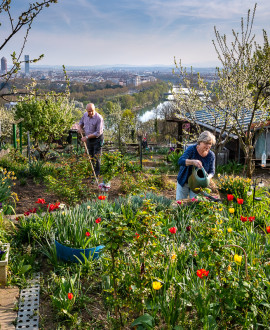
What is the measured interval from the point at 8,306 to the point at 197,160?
2.47 m

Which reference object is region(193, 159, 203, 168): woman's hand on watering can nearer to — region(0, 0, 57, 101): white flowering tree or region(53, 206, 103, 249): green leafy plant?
region(53, 206, 103, 249): green leafy plant

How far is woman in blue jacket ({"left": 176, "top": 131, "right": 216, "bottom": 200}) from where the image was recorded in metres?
4.01

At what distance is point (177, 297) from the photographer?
233 cm

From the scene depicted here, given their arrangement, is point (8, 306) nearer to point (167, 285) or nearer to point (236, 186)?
point (167, 285)

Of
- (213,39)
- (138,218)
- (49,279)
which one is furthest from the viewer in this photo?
(213,39)

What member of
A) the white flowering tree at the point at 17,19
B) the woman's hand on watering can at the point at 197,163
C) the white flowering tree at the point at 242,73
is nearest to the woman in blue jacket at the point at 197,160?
the woman's hand on watering can at the point at 197,163

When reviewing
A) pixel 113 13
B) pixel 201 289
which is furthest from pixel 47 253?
pixel 113 13

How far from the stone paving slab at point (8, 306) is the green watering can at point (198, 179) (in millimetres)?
2244

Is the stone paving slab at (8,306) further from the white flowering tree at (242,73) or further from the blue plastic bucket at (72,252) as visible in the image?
the white flowering tree at (242,73)

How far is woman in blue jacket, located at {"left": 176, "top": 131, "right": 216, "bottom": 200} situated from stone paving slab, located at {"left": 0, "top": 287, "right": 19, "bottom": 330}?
7.59 feet

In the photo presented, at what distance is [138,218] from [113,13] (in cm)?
11699

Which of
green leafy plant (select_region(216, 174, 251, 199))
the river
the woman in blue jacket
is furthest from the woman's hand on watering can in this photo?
the river

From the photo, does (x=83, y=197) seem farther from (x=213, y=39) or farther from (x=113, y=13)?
(x=113, y=13)

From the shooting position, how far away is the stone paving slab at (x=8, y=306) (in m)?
2.34
